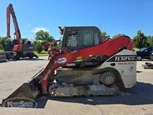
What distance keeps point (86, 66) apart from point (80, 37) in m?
1.10

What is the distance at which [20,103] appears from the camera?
531 cm

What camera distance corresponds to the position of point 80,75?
646 centimetres

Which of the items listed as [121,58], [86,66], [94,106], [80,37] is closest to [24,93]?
[94,106]

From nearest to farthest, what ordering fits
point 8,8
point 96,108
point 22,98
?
point 96,108 → point 22,98 → point 8,8

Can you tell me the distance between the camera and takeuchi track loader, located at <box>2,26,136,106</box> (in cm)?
609

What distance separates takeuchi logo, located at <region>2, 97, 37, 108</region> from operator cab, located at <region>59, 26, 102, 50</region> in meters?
2.32

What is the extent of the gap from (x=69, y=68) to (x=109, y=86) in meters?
1.58

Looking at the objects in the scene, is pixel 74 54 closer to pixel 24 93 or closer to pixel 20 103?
pixel 24 93

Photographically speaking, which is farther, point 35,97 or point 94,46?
point 94,46

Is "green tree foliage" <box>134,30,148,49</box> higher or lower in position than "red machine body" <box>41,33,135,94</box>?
higher

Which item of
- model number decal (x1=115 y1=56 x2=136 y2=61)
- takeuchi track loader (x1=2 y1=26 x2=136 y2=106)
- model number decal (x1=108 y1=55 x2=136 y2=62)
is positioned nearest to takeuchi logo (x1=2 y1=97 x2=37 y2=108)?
takeuchi track loader (x1=2 y1=26 x2=136 y2=106)

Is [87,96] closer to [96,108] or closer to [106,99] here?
[106,99]

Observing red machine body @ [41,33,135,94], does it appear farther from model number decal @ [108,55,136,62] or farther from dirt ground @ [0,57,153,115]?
dirt ground @ [0,57,153,115]

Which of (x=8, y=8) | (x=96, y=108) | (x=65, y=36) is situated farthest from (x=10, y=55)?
(x=96, y=108)
